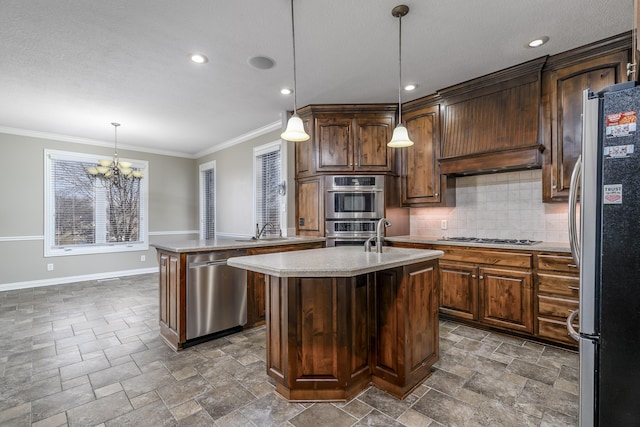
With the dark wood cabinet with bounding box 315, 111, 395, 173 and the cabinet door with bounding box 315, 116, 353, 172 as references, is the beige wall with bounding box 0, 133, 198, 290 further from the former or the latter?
the dark wood cabinet with bounding box 315, 111, 395, 173

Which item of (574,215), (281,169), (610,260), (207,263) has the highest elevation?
(281,169)

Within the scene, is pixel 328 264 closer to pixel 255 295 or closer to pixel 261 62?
pixel 255 295

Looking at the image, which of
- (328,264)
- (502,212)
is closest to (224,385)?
(328,264)

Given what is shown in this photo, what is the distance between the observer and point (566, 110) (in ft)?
9.37

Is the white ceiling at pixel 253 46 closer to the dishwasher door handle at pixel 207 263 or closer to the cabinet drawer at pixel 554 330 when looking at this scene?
the dishwasher door handle at pixel 207 263

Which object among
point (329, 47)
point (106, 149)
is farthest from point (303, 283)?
point (106, 149)

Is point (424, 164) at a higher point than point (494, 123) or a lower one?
lower

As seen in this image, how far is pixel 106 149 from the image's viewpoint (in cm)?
612

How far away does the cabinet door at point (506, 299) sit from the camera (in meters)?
2.85

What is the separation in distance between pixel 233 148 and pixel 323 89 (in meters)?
3.04

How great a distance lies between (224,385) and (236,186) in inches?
171

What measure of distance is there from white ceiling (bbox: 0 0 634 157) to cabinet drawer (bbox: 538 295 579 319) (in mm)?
2269

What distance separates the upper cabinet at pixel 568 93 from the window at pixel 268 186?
11.6ft

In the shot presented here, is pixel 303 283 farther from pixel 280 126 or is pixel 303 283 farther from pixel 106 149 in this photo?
pixel 106 149
